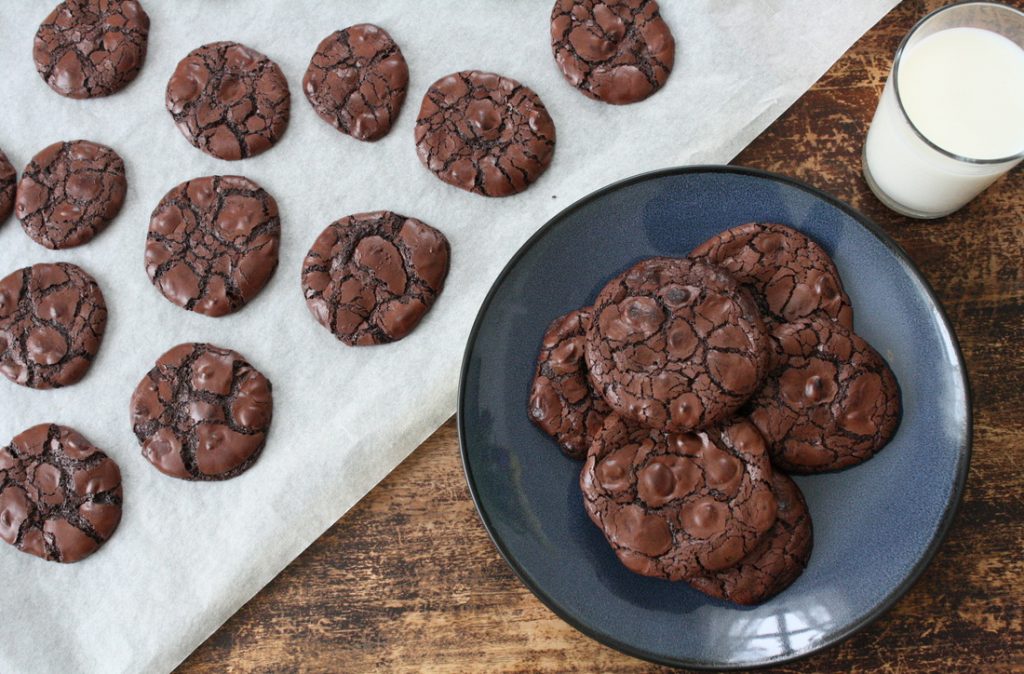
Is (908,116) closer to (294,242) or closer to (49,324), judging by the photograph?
(294,242)

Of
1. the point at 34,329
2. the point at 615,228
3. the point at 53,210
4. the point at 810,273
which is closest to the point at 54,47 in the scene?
the point at 53,210

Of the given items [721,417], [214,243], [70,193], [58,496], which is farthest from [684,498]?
[70,193]

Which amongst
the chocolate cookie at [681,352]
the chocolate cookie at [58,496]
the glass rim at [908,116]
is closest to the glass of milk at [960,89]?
the glass rim at [908,116]

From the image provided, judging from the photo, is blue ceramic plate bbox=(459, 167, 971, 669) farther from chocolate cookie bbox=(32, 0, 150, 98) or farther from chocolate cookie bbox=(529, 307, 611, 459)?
chocolate cookie bbox=(32, 0, 150, 98)

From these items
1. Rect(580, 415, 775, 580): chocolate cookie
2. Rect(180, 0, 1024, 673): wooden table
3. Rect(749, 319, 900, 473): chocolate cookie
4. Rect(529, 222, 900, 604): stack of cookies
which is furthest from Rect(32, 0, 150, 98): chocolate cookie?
Rect(749, 319, 900, 473): chocolate cookie

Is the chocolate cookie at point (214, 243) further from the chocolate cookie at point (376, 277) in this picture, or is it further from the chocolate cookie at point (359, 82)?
the chocolate cookie at point (359, 82)

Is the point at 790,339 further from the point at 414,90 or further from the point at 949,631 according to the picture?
the point at 414,90
